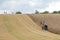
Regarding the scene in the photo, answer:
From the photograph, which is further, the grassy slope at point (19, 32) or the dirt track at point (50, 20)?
the dirt track at point (50, 20)

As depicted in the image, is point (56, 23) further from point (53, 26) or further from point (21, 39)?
point (21, 39)

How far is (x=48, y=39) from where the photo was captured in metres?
25.4

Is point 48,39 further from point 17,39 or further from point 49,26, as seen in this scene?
point 49,26

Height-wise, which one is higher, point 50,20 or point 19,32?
point 50,20

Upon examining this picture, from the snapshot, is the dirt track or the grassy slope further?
the dirt track

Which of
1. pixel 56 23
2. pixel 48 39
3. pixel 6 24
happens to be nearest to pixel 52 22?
pixel 56 23

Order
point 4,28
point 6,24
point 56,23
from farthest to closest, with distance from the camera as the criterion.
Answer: point 56,23 → point 6,24 → point 4,28

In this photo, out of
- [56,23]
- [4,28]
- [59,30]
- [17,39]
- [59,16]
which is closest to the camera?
[17,39]

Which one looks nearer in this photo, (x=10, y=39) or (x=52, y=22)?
(x=10, y=39)

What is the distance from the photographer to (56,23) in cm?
4425

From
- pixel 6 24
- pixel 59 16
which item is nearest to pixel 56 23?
pixel 59 16

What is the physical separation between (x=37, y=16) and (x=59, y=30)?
7396 millimetres

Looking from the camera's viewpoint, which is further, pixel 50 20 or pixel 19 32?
pixel 50 20

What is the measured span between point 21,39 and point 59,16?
24489 mm
